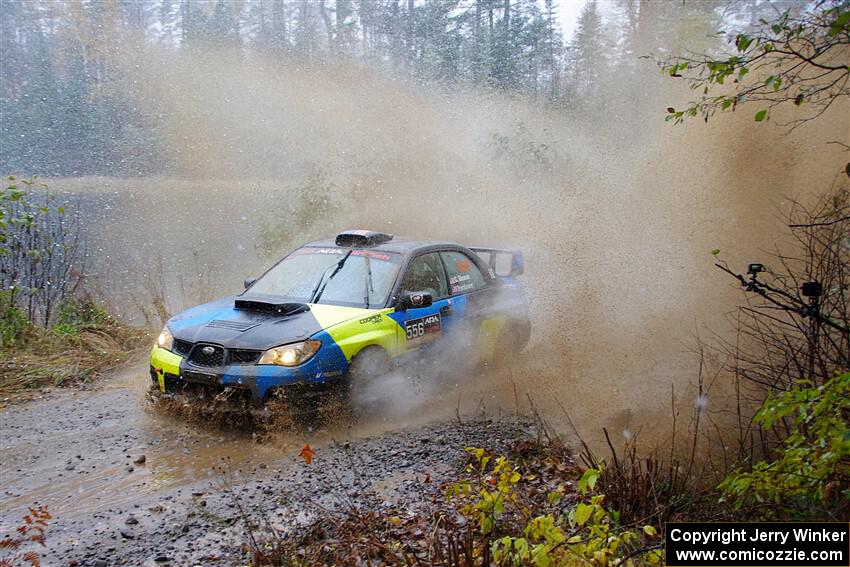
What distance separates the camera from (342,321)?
5941 millimetres

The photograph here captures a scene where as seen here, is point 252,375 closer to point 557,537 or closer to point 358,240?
point 358,240

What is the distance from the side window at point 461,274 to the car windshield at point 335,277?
78cm

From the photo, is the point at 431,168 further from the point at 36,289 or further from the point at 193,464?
the point at 193,464

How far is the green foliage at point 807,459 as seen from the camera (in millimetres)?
3012

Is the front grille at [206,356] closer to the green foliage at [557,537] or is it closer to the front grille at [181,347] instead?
the front grille at [181,347]

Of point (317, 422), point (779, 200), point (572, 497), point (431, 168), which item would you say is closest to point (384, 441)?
point (317, 422)

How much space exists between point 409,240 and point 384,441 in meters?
2.53

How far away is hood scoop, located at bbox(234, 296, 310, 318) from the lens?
6.10 m

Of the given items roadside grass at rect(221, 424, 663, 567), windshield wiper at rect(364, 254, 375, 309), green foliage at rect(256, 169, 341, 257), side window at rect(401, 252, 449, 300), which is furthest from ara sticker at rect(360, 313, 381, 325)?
green foliage at rect(256, 169, 341, 257)

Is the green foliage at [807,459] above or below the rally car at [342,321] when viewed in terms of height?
above

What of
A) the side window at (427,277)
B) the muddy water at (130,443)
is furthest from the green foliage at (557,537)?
the side window at (427,277)

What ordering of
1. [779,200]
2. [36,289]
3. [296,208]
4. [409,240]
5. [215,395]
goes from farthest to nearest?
[296,208] → [779,200] → [36,289] → [409,240] → [215,395]

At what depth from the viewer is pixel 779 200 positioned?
9.49 meters

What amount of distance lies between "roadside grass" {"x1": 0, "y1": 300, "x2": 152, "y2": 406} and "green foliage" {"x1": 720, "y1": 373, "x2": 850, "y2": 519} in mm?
6668
